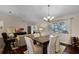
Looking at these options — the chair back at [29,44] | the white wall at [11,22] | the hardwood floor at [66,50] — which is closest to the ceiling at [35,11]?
the white wall at [11,22]

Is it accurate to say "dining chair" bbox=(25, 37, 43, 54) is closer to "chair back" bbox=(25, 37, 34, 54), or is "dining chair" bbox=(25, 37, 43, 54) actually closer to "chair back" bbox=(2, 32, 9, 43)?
"chair back" bbox=(25, 37, 34, 54)

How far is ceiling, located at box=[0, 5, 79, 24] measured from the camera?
5.08ft

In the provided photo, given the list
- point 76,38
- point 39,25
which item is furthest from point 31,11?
point 76,38

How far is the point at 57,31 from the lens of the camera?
1589 mm

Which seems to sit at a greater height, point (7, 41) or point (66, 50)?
point (7, 41)

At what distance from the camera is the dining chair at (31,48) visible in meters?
1.59

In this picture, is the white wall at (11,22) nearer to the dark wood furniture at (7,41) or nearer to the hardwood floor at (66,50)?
the dark wood furniture at (7,41)

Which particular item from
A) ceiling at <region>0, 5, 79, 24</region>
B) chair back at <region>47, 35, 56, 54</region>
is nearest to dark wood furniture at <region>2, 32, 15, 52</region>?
ceiling at <region>0, 5, 79, 24</region>

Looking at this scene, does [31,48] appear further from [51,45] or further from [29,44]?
[51,45]

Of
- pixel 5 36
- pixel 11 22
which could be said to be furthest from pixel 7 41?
pixel 11 22

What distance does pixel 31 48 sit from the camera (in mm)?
1612

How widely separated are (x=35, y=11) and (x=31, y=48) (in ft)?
1.98

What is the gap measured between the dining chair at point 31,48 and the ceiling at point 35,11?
0.96 feet
